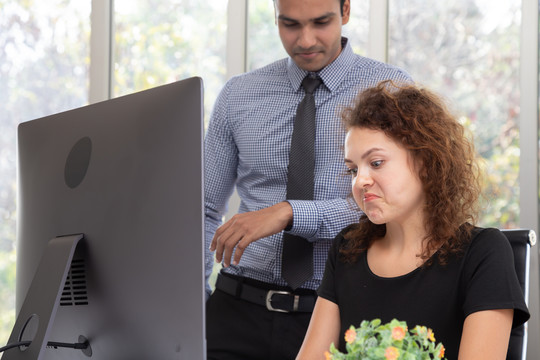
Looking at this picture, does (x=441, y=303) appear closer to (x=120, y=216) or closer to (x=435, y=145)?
(x=435, y=145)

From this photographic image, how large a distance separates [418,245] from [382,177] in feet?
0.64

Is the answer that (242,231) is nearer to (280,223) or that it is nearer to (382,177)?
(280,223)

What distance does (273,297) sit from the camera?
177 centimetres

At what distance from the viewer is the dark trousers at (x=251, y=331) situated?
1.73 metres

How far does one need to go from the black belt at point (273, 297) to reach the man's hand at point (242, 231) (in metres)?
0.23

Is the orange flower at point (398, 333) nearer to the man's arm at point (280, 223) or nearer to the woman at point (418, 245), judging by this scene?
the woman at point (418, 245)

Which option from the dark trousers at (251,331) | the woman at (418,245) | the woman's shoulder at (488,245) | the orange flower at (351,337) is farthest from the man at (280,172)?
the orange flower at (351,337)

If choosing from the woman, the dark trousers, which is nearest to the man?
the dark trousers

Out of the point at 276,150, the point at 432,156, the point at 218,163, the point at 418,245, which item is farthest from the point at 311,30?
the point at 418,245

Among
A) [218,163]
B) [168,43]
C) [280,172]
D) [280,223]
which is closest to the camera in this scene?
[280,223]

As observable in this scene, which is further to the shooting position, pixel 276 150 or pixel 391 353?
pixel 276 150

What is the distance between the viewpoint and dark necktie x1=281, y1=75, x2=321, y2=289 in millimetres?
1773

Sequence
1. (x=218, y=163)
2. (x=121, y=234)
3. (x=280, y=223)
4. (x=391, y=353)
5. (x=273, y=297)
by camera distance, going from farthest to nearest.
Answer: (x=218, y=163) → (x=273, y=297) → (x=280, y=223) → (x=121, y=234) → (x=391, y=353)

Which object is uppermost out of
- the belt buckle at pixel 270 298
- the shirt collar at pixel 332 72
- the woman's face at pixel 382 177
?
the shirt collar at pixel 332 72
